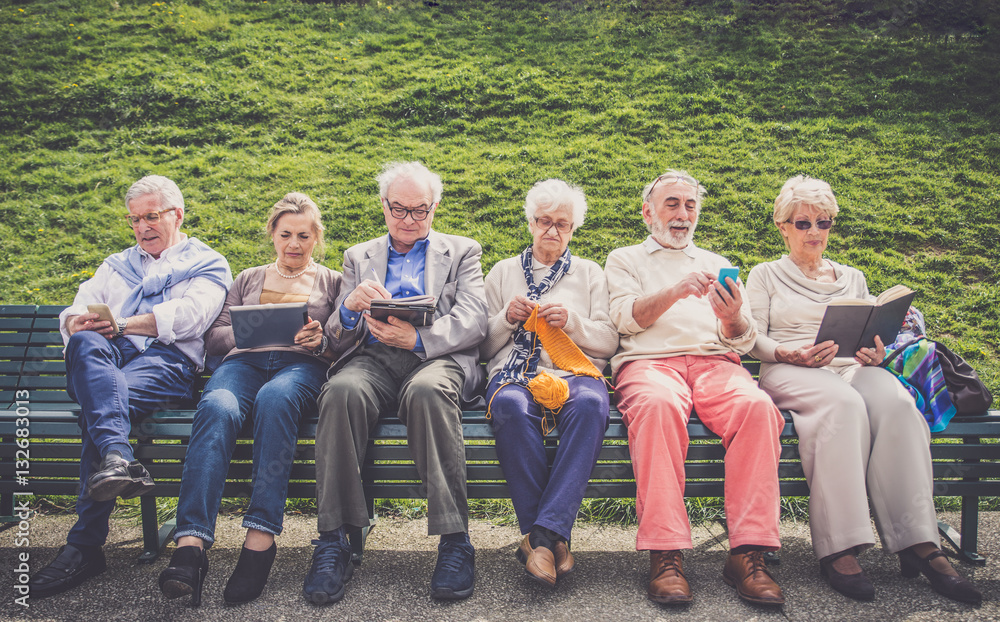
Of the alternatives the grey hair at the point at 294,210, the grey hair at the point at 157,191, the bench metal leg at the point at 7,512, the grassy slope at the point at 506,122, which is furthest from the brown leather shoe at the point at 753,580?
the bench metal leg at the point at 7,512

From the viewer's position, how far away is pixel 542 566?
2607 millimetres

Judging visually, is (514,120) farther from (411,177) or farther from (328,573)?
(328,573)

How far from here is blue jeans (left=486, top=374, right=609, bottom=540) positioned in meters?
2.72

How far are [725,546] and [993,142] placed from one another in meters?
6.82

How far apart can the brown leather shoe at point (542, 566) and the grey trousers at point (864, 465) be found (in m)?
1.21

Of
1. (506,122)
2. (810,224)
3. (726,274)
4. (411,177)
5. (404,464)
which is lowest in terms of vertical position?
(404,464)

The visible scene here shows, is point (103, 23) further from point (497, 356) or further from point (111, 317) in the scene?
point (497, 356)

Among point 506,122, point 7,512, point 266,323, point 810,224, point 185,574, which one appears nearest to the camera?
point 185,574

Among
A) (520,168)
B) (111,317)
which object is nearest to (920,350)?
(111,317)

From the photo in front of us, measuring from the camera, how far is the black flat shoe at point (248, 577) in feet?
8.54

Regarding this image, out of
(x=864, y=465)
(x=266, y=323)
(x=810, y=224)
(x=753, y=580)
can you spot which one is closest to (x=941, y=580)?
(x=864, y=465)

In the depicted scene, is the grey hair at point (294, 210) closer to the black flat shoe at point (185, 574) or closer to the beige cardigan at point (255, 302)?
the beige cardigan at point (255, 302)

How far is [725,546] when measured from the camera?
319 cm

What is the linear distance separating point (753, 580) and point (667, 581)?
0.36 meters
